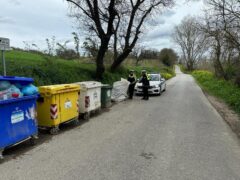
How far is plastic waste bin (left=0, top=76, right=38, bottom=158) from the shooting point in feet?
20.8

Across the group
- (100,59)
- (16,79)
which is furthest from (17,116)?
(100,59)

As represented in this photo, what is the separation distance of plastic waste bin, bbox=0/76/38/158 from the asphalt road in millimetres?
389

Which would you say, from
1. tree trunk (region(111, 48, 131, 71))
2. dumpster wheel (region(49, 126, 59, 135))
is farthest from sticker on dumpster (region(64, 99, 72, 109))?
tree trunk (region(111, 48, 131, 71))

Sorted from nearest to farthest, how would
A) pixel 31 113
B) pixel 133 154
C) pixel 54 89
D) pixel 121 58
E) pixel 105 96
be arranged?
pixel 133 154
pixel 31 113
pixel 54 89
pixel 105 96
pixel 121 58

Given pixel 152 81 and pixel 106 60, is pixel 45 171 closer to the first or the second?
pixel 152 81

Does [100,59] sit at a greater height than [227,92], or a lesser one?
greater

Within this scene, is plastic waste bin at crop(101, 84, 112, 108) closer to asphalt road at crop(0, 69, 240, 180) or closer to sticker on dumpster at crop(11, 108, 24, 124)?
asphalt road at crop(0, 69, 240, 180)

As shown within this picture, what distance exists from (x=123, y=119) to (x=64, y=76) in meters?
5.00

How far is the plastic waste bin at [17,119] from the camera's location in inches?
250

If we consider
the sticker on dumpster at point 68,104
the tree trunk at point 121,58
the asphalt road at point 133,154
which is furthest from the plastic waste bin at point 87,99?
the tree trunk at point 121,58

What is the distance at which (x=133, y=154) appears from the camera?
6652 mm

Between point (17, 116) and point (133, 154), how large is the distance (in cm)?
272

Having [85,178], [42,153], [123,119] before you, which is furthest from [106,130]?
[85,178]

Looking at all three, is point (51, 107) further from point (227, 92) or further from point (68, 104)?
point (227, 92)
